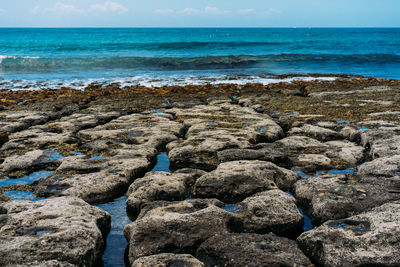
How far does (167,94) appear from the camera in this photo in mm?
14031

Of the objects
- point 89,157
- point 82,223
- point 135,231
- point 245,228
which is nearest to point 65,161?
point 89,157

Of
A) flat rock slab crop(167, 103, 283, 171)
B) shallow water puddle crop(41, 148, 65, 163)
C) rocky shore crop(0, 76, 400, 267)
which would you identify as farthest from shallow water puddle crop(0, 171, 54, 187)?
flat rock slab crop(167, 103, 283, 171)

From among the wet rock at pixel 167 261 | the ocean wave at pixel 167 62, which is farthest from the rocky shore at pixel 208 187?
the ocean wave at pixel 167 62

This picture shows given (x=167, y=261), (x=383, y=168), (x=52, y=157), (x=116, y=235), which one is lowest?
(x=116, y=235)

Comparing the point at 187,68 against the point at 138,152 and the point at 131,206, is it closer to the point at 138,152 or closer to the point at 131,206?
the point at 138,152

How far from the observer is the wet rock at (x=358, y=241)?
2.98m

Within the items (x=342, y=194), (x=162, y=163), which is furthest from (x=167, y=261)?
(x=162, y=163)

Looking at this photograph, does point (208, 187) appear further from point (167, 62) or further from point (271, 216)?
point (167, 62)

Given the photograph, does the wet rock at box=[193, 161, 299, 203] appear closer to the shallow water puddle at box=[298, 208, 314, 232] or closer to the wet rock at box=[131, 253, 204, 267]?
the shallow water puddle at box=[298, 208, 314, 232]

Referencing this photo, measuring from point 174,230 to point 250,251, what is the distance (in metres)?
0.87

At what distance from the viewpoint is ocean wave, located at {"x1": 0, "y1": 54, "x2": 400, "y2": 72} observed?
30.5m

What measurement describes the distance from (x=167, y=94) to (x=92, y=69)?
1778 centimetres

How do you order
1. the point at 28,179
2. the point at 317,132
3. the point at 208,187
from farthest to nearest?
1. the point at 317,132
2. the point at 28,179
3. the point at 208,187

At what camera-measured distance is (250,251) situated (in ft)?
10.5
